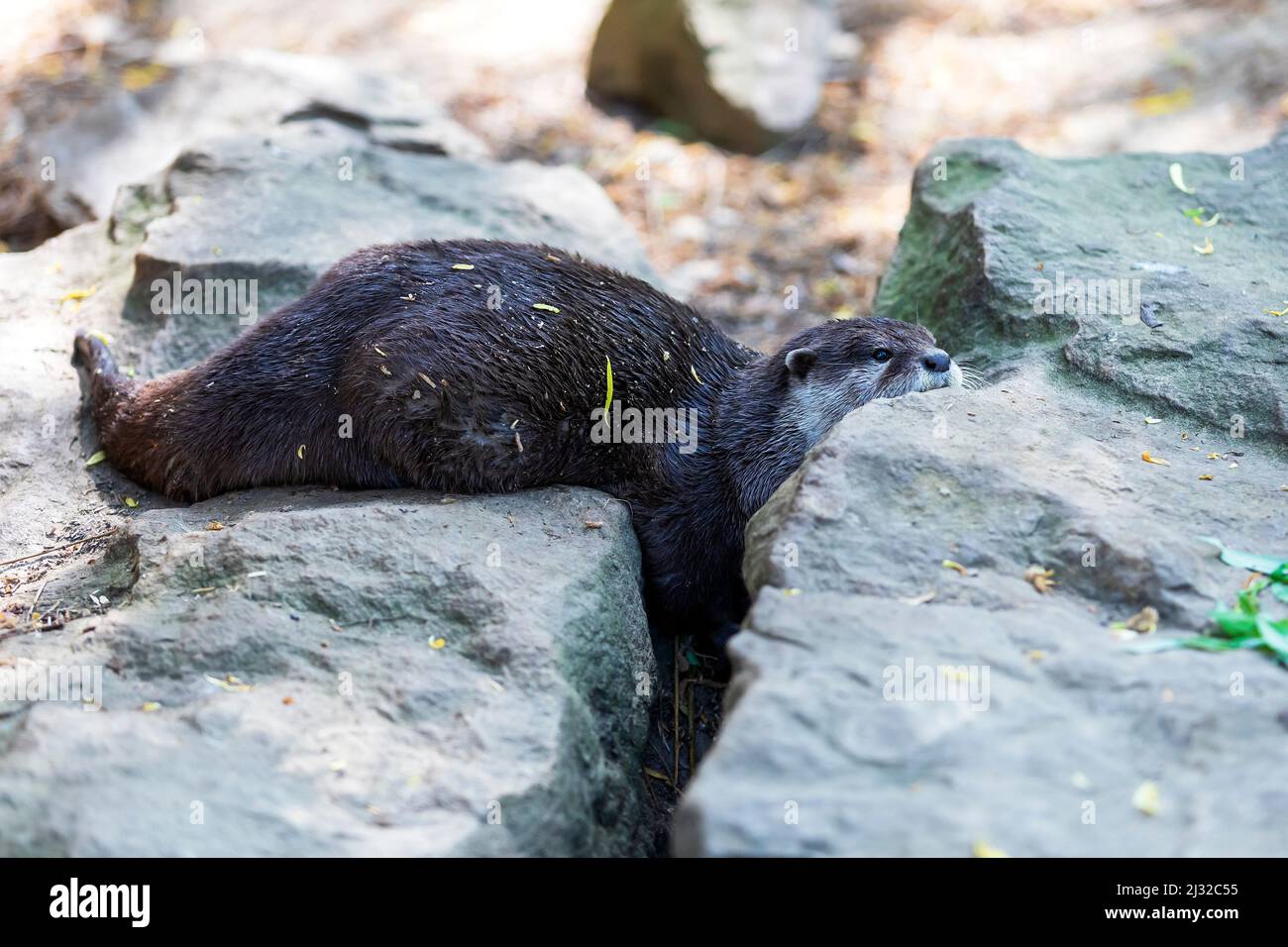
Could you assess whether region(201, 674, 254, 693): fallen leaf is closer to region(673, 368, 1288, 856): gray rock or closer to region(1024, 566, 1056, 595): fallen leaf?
region(673, 368, 1288, 856): gray rock

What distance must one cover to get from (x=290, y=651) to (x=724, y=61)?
5924 mm

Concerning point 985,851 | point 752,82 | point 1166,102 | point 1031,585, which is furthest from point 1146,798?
point 1166,102

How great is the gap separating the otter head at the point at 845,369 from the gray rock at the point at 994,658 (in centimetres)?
57

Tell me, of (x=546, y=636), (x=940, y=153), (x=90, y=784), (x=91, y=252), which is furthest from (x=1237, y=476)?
(x=91, y=252)

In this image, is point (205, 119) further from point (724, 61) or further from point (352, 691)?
point (352, 691)

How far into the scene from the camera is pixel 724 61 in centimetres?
782

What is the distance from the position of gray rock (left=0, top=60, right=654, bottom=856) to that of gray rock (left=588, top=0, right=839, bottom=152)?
12.8ft

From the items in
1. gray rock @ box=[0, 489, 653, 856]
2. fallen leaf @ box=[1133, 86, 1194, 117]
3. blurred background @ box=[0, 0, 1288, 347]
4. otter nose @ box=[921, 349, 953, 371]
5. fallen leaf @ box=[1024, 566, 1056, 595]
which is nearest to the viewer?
gray rock @ box=[0, 489, 653, 856]

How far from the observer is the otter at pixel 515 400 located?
12.4 feet

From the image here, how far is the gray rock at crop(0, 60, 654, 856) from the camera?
2.46 metres

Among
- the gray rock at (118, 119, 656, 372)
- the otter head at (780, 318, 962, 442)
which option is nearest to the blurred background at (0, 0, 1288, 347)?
the gray rock at (118, 119, 656, 372)

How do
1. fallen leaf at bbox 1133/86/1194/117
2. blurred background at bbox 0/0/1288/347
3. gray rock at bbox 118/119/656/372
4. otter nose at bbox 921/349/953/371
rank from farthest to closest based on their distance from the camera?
fallen leaf at bbox 1133/86/1194/117
blurred background at bbox 0/0/1288/347
gray rock at bbox 118/119/656/372
otter nose at bbox 921/349/953/371

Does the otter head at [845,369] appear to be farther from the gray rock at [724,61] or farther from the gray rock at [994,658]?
the gray rock at [724,61]
